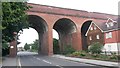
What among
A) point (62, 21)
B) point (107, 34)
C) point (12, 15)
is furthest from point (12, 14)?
point (62, 21)

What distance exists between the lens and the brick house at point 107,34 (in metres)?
47.5

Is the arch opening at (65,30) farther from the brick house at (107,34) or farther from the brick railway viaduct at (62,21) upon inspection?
the brick house at (107,34)

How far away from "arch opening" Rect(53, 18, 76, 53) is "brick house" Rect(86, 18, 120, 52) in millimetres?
7313

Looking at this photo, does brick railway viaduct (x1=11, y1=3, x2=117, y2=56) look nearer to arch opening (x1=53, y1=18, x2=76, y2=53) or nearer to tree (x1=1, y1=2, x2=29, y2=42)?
arch opening (x1=53, y1=18, x2=76, y2=53)

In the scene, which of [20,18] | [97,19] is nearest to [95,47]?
[20,18]

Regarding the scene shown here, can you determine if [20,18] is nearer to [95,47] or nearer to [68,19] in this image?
[95,47]

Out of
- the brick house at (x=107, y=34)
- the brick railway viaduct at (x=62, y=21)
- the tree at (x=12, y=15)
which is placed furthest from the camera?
the brick railway viaduct at (x=62, y=21)

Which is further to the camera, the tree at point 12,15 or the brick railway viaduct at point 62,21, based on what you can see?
the brick railway viaduct at point 62,21

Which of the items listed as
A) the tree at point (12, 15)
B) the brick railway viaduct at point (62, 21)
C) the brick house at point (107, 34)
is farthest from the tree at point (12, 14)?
the brick railway viaduct at point (62, 21)

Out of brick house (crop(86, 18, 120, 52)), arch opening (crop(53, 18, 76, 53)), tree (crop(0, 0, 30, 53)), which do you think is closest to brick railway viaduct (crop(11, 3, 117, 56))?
arch opening (crop(53, 18, 76, 53))

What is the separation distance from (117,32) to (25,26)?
22202 millimetres

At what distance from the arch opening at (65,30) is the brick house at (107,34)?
731 cm

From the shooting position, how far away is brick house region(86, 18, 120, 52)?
47469mm

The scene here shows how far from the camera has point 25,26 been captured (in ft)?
103
